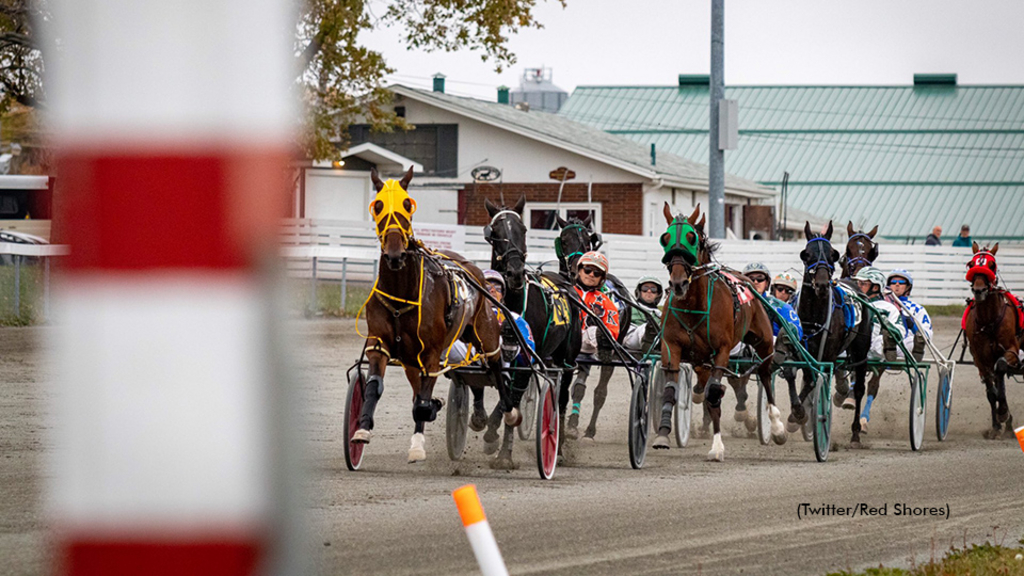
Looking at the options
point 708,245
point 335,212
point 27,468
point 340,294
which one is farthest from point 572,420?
point 335,212

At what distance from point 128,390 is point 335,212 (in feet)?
101

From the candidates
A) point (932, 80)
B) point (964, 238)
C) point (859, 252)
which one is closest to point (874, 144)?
point (932, 80)

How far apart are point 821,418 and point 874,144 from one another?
38.9 m

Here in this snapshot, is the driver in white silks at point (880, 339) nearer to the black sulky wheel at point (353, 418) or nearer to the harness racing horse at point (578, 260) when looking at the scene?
the harness racing horse at point (578, 260)

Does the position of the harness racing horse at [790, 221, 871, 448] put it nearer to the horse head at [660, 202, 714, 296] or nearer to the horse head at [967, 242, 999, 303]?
the horse head at [967, 242, 999, 303]

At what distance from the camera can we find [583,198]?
32906 mm

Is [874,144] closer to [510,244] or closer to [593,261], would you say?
[593,261]

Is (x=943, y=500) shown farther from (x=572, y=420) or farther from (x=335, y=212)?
(x=335, y=212)

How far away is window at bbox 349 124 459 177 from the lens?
33.7 m

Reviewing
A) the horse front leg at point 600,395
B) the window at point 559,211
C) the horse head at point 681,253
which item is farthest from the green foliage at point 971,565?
the window at point 559,211

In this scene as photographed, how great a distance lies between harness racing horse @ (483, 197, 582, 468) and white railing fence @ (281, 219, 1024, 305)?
375 inches

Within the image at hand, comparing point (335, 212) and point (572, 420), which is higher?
point (335, 212)

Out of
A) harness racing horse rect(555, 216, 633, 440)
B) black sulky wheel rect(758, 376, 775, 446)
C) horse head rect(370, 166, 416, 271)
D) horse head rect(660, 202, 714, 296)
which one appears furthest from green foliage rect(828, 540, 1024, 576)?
harness racing horse rect(555, 216, 633, 440)

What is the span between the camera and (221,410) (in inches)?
50.1
